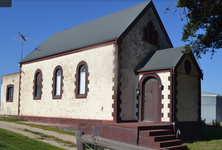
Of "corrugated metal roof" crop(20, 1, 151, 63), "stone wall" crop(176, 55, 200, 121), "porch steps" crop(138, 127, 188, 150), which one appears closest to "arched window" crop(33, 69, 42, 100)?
"corrugated metal roof" crop(20, 1, 151, 63)

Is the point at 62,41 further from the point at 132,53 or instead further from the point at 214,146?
the point at 214,146

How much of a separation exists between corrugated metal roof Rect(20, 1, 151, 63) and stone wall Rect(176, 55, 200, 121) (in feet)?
14.6

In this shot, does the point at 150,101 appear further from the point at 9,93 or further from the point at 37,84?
the point at 9,93

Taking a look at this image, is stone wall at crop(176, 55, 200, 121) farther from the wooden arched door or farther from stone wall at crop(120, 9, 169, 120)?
stone wall at crop(120, 9, 169, 120)

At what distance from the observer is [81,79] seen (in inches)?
702

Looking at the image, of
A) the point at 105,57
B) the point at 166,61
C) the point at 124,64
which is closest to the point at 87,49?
the point at 105,57

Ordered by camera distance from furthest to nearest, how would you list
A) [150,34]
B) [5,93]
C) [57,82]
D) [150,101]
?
[5,93]
[57,82]
[150,34]
[150,101]

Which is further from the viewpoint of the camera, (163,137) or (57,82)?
(57,82)

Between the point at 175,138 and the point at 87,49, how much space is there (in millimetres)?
8075

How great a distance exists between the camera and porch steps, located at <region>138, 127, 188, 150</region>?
1175 cm

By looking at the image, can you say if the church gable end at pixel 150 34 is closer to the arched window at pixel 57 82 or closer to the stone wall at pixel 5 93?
the arched window at pixel 57 82

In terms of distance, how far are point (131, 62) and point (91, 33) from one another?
4836 millimetres

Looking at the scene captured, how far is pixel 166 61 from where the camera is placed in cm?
1550

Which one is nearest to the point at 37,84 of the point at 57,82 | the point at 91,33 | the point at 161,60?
the point at 57,82
